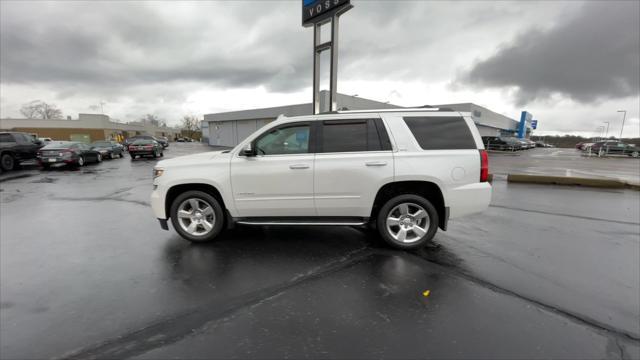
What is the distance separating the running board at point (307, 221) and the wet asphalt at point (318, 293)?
40 cm

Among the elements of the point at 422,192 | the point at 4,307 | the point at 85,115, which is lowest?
the point at 4,307

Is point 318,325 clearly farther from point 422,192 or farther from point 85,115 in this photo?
point 85,115

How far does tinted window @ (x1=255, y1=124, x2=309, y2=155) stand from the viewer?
4.25 m

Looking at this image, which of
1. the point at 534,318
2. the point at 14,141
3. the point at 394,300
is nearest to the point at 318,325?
the point at 394,300

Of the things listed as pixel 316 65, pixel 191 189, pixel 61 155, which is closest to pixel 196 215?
pixel 191 189

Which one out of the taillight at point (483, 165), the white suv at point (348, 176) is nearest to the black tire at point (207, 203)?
the white suv at point (348, 176)

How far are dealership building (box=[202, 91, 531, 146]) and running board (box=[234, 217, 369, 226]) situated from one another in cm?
2085

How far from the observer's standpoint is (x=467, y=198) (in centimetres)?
405

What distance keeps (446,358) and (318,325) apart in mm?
1083

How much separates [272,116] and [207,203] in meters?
28.0

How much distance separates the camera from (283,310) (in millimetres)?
2758

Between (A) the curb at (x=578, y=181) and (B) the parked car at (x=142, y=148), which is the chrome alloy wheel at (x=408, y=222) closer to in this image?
(A) the curb at (x=578, y=181)

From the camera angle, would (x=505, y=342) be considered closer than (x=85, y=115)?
Yes

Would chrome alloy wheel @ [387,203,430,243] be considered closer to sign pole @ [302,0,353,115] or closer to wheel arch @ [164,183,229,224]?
wheel arch @ [164,183,229,224]
